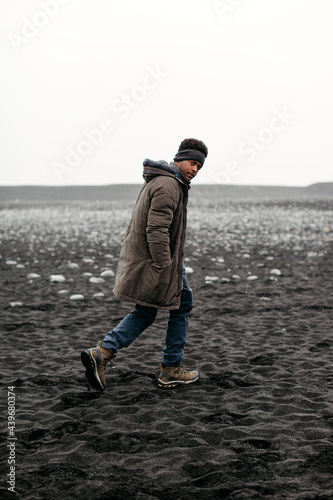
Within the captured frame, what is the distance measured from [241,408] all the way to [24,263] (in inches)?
322

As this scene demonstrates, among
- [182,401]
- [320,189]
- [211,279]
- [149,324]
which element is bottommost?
[182,401]

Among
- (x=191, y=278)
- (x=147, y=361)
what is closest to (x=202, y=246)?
(x=191, y=278)

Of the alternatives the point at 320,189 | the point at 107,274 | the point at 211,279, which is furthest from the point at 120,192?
the point at 211,279

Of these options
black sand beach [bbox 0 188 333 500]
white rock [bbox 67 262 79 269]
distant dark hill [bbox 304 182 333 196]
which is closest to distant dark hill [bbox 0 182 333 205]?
distant dark hill [bbox 304 182 333 196]

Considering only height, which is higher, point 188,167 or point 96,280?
→ point 188,167

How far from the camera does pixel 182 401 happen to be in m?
4.00

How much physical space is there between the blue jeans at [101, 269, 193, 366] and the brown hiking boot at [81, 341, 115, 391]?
2.5 inches

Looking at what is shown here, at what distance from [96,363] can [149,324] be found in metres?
0.55

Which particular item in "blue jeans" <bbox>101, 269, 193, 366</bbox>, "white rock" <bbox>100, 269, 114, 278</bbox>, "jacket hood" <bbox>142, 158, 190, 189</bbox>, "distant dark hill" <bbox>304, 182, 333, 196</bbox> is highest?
"distant dark hill" <bbox>304, 182, 333, 196</bbox>

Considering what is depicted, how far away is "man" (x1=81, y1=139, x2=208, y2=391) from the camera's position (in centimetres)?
387

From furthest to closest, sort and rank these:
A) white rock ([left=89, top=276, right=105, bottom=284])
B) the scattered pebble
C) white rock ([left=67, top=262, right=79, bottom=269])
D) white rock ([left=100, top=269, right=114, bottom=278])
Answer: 1. white rock ([left=67, top=262, right=79, bottom=269])
2. white rock ([left=100, top=269, right=114, bottom=278])
3. the scattered pebble
4. white rock ([left=89, top=276, right=105, bottom=284])

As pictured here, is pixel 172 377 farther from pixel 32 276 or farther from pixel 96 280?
pixel 32 276

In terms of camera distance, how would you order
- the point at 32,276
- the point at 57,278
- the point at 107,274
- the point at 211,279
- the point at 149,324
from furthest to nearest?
the point at 107,274
the point at 32,276
the point at 211,279
the point at 57,278
the point at 149,324

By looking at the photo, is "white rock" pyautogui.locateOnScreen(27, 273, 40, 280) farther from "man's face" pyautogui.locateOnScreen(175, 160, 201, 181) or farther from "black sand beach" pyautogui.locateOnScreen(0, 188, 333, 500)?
"man's face" pyautogui.locateOnScreen(175, 160, 201, 181)
